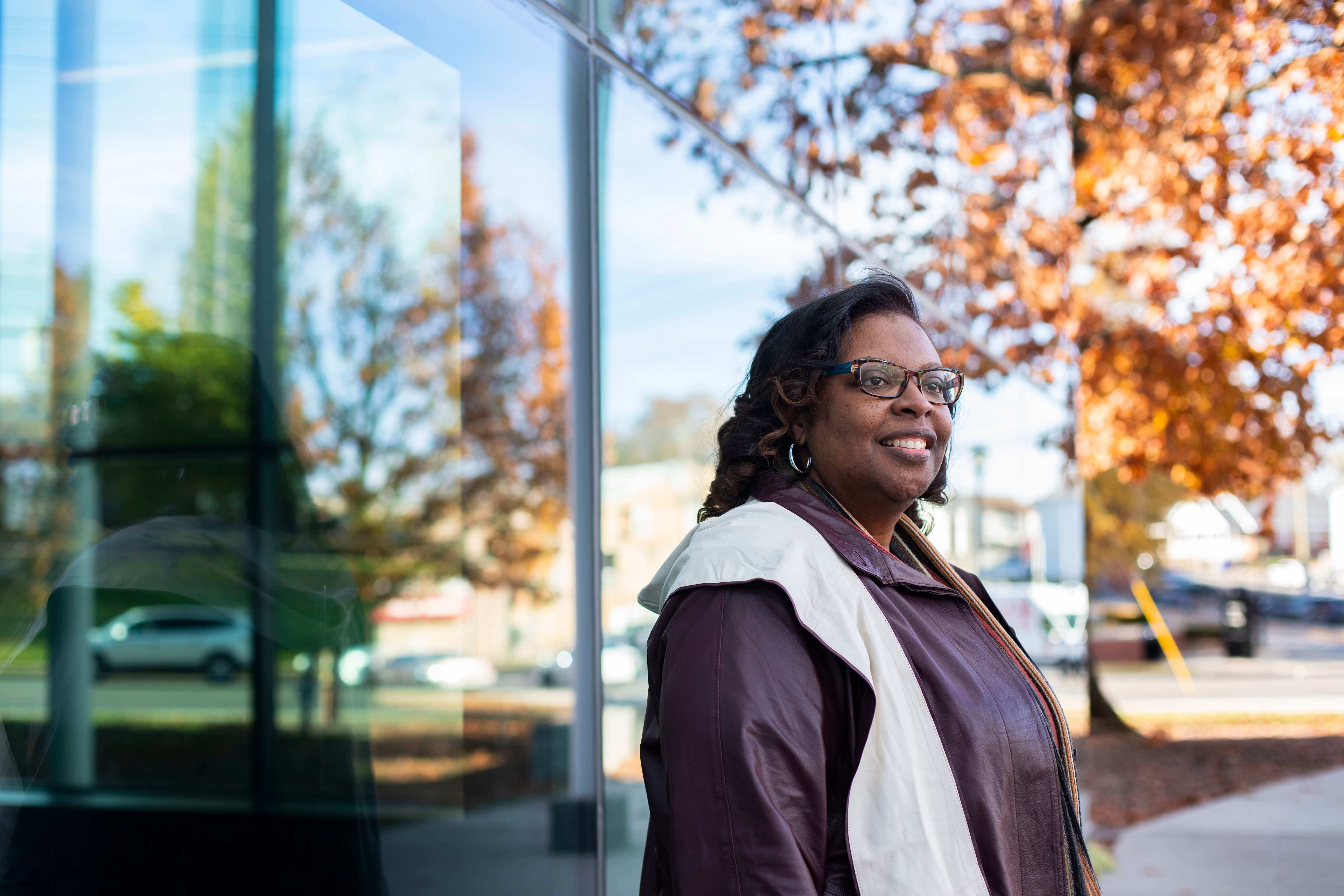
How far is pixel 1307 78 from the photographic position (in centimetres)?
849

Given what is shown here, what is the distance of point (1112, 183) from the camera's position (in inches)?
443

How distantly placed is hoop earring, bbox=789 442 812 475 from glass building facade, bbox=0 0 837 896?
0.29 metres

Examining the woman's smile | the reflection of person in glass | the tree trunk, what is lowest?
the tree trunk

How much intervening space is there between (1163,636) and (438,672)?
1148 centimetres

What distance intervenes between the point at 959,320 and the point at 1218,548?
105ft

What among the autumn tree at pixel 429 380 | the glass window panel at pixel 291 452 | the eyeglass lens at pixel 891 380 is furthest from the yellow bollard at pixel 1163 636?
the eyeglass lens at pixel 891 380

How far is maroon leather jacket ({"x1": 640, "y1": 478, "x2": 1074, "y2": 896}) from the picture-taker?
53.0 inches

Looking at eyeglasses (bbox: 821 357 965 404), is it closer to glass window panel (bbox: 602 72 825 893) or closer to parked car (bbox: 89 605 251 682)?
glass window panel (bbox: 602 72 825 893)

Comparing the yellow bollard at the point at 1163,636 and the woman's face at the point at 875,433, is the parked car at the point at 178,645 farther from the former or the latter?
the woman's face at the point at 875,433

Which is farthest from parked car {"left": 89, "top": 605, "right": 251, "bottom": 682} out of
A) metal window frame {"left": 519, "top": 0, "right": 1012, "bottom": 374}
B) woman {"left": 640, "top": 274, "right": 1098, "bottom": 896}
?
woman {"left": 640, "top": 274, "right": 1098, "bottom": 896}

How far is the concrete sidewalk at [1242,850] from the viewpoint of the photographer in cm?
611

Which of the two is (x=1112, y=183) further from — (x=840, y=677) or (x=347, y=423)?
(x=840, y=677)

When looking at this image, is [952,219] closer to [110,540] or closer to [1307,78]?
[1307,78]

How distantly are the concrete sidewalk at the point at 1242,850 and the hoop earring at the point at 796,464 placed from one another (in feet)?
17.4
